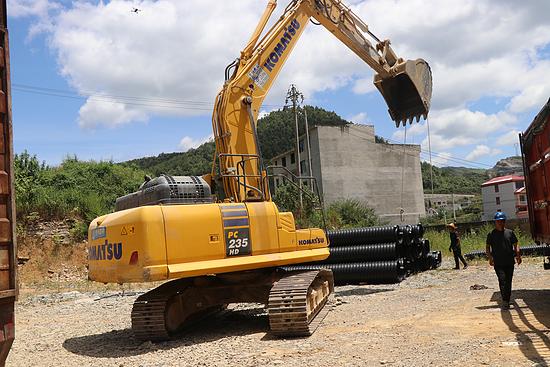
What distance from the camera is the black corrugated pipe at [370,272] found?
1423cm

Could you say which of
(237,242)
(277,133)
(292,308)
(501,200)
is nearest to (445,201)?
(501,200)

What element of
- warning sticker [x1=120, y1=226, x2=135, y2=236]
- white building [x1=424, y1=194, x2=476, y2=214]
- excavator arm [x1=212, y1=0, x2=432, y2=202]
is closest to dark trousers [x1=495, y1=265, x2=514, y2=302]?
excavator arm [x1=212, y1=0, x2=432, y2=202]

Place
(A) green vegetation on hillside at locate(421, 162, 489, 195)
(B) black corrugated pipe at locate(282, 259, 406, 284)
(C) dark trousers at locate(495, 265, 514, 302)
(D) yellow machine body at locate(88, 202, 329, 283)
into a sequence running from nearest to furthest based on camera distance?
(D) yellow machine body at locate(88, 202, 329, 283), (C) dark trousers at locate(495, 265, 514, 302), (B) black corrugated pipe at locate(282, 259, 406, 284), (A) green vegetation on hillside at locate(421, 162, 489, 195)

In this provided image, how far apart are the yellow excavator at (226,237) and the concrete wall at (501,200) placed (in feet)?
207

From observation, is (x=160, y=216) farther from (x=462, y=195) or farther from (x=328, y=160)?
(x=462, y=195)

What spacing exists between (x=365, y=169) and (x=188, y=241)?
50.3 metres

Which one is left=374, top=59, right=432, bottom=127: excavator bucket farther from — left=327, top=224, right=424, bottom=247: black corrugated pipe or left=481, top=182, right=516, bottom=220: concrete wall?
left=481, top=182, right=516, bottom=220: concrete wall

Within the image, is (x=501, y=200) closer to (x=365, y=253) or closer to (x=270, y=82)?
(x=365, y=253)

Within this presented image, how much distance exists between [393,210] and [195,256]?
170 ft

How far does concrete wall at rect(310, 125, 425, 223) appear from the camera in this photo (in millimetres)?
54750

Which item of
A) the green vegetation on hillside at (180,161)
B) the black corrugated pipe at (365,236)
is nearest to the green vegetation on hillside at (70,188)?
the black corrugated pipe at (365,236)

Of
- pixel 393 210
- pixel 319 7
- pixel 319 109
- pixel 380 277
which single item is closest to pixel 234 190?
pixel 319 7

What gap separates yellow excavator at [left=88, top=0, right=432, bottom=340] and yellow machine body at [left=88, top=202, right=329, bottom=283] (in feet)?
0.05

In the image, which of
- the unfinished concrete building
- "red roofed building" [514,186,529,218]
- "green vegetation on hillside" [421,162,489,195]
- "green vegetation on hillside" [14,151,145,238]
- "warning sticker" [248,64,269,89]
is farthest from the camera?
"green vegetation on hillside" [421,162,489,195]
